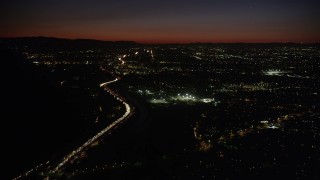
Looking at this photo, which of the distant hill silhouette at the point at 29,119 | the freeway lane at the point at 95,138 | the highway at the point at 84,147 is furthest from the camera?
the distant hill silhouette at the point at 29,119

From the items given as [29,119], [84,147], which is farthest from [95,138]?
[29,119]

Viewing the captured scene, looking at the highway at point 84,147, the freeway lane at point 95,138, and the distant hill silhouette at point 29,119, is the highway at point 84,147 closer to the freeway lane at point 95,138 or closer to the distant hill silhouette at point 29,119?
the freeway lane at point 95,138

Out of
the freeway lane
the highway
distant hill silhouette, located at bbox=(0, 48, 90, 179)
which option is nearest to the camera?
the highway

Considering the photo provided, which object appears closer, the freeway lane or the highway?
the highway

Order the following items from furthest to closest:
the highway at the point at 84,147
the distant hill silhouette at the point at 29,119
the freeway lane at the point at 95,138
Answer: the distant hill silhouette at the point at 29,119, the freeway lane at the point at 95,138, the highway at the point at 84,147

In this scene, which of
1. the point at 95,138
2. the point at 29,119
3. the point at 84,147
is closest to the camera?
the point at 84,147

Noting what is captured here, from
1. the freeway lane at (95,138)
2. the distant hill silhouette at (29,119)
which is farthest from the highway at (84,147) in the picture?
the distant hill silhouette at (29,119)

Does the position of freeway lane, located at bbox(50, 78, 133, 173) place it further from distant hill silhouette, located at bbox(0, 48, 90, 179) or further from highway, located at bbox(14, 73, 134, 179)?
distant hill silhouette, located at bbox(0, 48, 90, 179)

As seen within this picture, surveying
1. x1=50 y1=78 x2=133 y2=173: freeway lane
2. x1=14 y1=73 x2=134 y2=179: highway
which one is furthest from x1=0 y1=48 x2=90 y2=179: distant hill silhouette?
x1=50 y1=78 x2=133 y2=173: freeway lane

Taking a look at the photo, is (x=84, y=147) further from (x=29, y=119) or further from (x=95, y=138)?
(x=29, y=119)

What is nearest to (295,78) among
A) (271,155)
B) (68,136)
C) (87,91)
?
(87,91)

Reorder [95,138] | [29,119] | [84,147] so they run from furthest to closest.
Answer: [95,138] < [29,119] < [84,147]

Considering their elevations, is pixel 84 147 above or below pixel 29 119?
below
